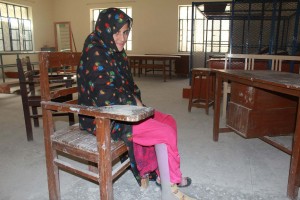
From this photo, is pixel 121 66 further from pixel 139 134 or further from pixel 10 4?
pixel 10 4

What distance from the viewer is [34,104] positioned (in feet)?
8.45

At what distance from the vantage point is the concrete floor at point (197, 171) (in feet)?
5.42

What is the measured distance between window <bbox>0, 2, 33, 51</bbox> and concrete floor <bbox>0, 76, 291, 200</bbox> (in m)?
6.92

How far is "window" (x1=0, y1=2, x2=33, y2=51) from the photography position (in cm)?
851

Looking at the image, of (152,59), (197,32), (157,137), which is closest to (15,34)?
(152,59)

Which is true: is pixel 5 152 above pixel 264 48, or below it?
below

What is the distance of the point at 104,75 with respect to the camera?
1297mm

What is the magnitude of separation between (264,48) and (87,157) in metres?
4.66

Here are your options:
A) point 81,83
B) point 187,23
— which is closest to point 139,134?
point 81,83

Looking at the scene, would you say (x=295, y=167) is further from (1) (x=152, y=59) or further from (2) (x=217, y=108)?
(1) (x=152, y=59)

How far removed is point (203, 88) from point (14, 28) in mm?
7855

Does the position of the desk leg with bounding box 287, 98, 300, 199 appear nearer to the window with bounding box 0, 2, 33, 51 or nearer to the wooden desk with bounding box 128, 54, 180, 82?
the wooden desk with bounding box 128, 54, 180, 82

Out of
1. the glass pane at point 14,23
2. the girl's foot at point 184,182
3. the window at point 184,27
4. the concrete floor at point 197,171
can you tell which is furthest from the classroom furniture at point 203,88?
the glass pane at point 14,23

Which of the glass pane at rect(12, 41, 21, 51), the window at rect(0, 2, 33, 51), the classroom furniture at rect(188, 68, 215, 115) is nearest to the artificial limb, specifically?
the classroom furniture at rect(188, 68, 215, 115)
